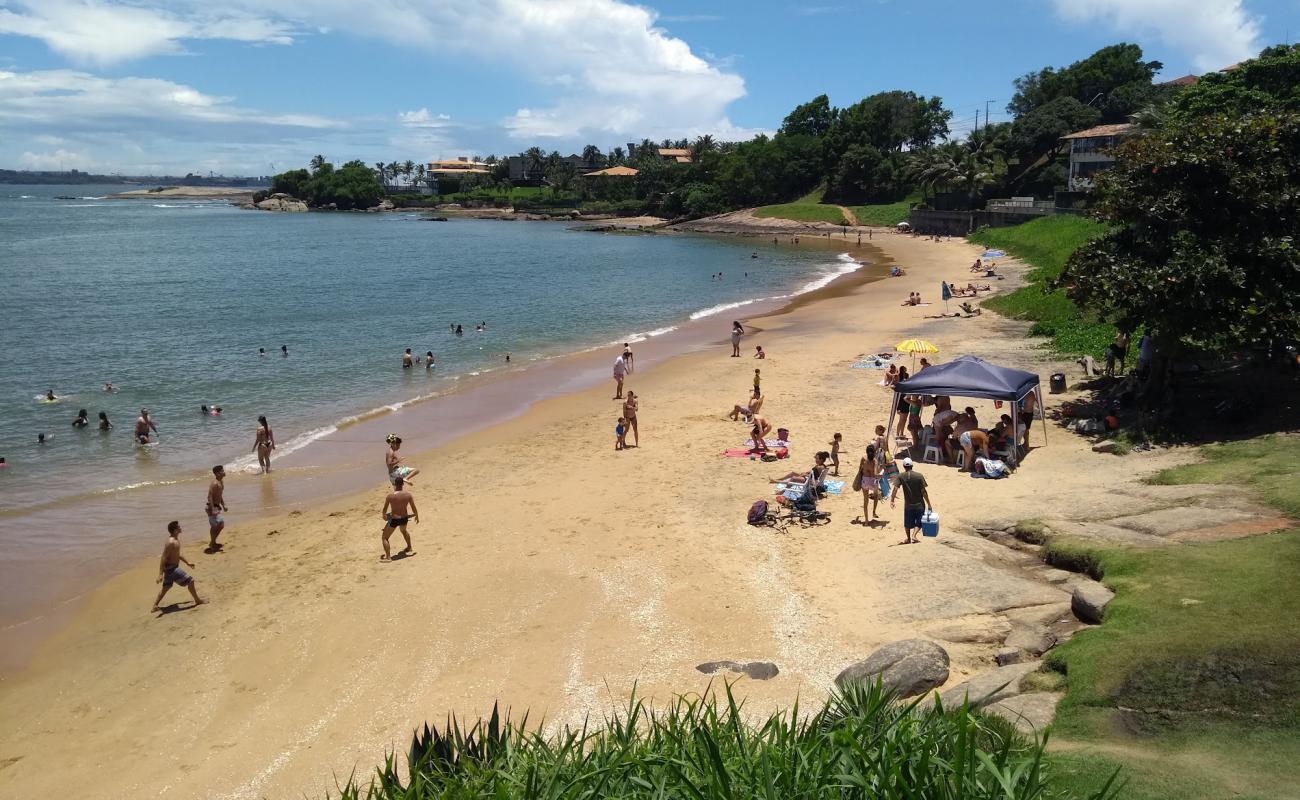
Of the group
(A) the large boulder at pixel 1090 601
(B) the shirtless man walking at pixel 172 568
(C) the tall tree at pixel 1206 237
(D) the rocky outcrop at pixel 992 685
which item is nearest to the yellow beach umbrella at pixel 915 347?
(C) the tall tree at pixel 1206 237

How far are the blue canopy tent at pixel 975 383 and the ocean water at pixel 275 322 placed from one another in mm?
14293

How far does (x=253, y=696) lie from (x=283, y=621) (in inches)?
71.8

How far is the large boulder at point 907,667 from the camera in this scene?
8570mm

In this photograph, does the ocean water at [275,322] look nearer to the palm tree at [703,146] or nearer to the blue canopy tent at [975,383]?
the blue canopy tent at [975,383]

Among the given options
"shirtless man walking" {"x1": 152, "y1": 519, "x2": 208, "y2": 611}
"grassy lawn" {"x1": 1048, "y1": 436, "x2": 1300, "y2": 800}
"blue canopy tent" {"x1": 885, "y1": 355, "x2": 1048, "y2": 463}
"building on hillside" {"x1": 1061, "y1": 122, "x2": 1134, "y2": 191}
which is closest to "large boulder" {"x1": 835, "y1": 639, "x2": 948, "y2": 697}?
"grassy lawn" {"x1": 1048, "y1": 436, "x2": 1300, "y2": 800}

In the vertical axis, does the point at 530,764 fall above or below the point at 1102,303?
below

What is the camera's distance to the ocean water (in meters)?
21.8

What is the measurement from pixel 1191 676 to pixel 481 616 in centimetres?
783

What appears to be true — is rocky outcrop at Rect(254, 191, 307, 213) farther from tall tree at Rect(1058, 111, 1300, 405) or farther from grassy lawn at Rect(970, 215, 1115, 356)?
tall tree at Rect(1058, 111, 1300, 405)

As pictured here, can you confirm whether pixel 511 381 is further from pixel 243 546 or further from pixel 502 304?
pixel 502 304

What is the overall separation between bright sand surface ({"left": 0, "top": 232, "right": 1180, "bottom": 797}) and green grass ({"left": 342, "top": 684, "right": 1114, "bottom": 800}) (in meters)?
2.95

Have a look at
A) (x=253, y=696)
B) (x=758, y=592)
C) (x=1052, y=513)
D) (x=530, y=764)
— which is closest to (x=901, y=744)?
(x=530, y=764)

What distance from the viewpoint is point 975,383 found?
15.3m

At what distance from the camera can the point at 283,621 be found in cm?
1172
